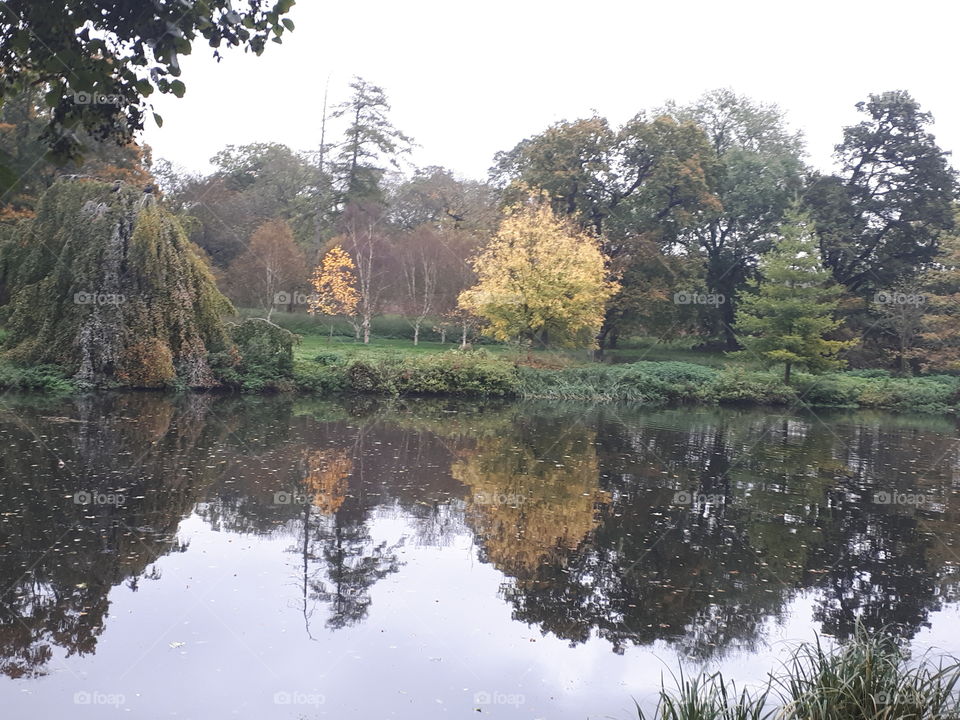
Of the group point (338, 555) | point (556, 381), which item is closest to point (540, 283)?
point (556, 381)

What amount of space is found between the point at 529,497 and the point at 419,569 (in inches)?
146

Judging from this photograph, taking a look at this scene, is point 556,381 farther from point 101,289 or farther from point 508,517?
point 508,517

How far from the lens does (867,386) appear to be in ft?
103

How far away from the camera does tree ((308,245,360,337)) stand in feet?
122

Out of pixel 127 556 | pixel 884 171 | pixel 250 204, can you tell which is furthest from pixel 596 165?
pixel 127 556

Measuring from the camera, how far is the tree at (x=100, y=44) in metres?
4.33

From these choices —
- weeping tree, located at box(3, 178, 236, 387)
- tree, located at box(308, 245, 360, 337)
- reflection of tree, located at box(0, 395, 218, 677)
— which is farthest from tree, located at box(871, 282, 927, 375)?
reflection of tree, located at box(0, 395, 218, 677)

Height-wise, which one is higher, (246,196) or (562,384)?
(246,196)

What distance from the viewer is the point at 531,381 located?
27500 millimetres

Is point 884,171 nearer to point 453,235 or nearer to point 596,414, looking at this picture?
point 453,235

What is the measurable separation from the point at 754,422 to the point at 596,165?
16.3m

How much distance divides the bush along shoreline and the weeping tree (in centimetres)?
80

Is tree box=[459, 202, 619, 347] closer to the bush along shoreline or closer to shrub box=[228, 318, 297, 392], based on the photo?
the bush along shoreline

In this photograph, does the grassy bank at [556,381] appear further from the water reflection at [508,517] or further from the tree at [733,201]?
the tree at [733,201]
